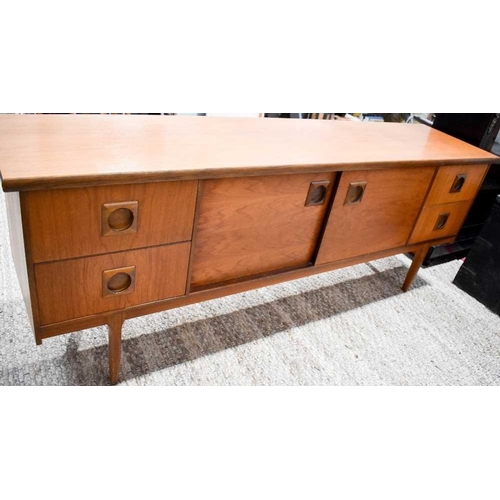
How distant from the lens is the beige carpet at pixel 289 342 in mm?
1130

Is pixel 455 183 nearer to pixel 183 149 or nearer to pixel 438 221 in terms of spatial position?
pixel 438 221

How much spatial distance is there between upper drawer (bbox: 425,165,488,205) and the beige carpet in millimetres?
403

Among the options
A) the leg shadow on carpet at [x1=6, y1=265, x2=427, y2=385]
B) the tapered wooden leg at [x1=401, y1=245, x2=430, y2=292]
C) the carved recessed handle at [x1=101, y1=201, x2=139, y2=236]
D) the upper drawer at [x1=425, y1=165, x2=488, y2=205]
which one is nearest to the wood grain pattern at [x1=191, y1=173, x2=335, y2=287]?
the carved recessed handle at [x1=101, y1=201, x2=139, y2=236]

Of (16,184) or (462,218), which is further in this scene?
(462,218)

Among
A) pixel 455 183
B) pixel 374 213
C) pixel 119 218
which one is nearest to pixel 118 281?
pixel 119 218

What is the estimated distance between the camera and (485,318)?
1558 millimetres

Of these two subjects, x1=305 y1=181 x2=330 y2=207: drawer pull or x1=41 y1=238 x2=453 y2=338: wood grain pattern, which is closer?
x1=41 y1=238 x2=453 y2=338: wood grain pattern

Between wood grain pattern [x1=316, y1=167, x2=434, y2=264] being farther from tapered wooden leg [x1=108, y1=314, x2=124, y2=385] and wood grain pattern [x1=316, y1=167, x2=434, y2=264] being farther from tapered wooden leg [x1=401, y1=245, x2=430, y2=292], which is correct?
tapered wooden leg [x1=108, y1=314, x2=124, y2=385]

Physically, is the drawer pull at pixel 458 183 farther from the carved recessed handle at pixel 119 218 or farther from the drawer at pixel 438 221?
the carved recessed handle at pixel 119 218

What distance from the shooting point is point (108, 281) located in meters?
0.89

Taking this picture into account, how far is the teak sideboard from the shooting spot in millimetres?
767
